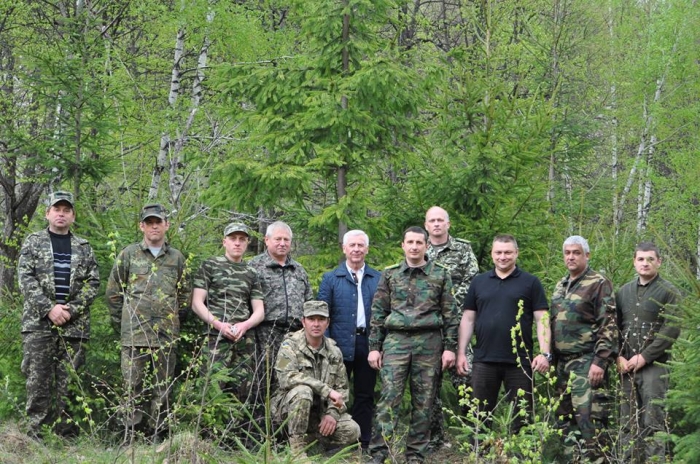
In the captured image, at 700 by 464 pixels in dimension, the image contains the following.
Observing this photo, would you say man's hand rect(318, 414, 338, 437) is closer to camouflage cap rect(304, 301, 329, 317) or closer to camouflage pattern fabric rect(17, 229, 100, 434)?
camouflage cap rect(304, 301, 329, 317)

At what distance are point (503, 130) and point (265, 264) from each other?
372 cm

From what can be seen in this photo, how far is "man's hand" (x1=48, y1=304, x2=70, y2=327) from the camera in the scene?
7.51 metres

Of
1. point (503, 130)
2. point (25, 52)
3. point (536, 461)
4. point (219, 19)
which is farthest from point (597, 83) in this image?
point (536, 461)

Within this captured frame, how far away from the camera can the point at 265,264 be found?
8117 mm

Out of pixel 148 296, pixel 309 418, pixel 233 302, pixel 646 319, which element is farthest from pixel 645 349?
pixel 148 296

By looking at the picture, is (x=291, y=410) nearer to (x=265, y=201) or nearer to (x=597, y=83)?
(x=265, y=201)

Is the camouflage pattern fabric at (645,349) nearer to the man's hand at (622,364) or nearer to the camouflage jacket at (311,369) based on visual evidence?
the man's hand at (622,364)

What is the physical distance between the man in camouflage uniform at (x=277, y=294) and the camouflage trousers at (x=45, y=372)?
1.65 metres

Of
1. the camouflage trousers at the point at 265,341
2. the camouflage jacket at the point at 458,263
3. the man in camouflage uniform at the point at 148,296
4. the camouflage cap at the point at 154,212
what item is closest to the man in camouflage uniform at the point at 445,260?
the camouflage jacket at the point at 458,263

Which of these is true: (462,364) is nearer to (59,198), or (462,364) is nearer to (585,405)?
(585,405)

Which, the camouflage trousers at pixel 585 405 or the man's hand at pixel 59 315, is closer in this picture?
the camouflage trousers at pixel 585 405

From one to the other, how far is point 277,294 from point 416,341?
1434 millimetres

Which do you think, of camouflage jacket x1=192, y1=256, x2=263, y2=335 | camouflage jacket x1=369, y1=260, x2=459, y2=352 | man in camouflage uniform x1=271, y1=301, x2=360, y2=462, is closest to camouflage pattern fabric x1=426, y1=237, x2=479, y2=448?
camouflage jacket x1=369, y1=260, x2=459, y2=352

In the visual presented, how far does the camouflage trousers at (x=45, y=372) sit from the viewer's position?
7602 millimetres
